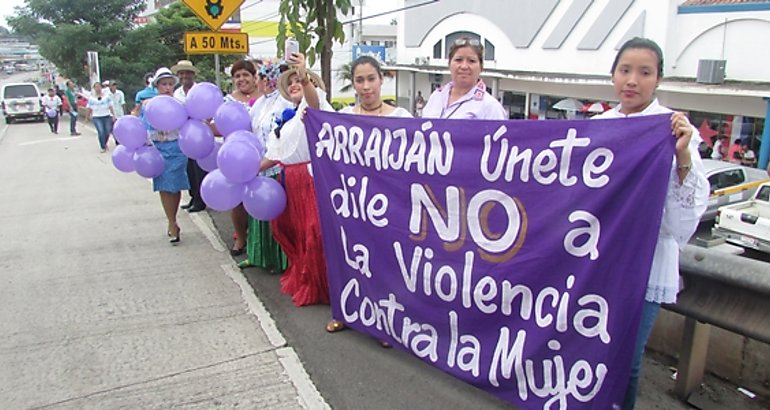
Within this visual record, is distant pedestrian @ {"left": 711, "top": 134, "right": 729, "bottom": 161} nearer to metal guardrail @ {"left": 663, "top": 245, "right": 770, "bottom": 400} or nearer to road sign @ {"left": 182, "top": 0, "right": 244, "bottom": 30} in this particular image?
road sign @ {"left": 182, "top": 0, "right": 244, "bottom": 30}

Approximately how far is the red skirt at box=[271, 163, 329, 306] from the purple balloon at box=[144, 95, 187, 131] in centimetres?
136

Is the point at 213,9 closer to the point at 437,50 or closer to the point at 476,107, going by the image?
the point at 476,107

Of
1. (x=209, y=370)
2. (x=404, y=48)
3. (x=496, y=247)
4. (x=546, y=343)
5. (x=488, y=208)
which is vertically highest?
(x=404, y=48)

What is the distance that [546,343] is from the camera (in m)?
2.81

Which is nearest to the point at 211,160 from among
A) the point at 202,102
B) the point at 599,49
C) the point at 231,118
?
the point at 202,102

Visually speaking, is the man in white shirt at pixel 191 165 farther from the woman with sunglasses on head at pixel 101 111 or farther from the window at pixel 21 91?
the window at pixel 21 91

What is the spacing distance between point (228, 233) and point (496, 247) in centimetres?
434

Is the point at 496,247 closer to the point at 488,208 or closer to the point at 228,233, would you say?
the point at 488,208

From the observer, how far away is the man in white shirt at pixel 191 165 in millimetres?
7094

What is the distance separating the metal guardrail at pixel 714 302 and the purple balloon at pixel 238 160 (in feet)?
9.76

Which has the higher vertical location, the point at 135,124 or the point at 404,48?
the point at 404,48

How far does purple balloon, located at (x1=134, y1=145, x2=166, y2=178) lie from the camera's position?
19.4 ft

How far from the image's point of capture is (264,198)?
181 inches

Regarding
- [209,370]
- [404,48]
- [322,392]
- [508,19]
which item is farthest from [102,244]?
[404,48]
